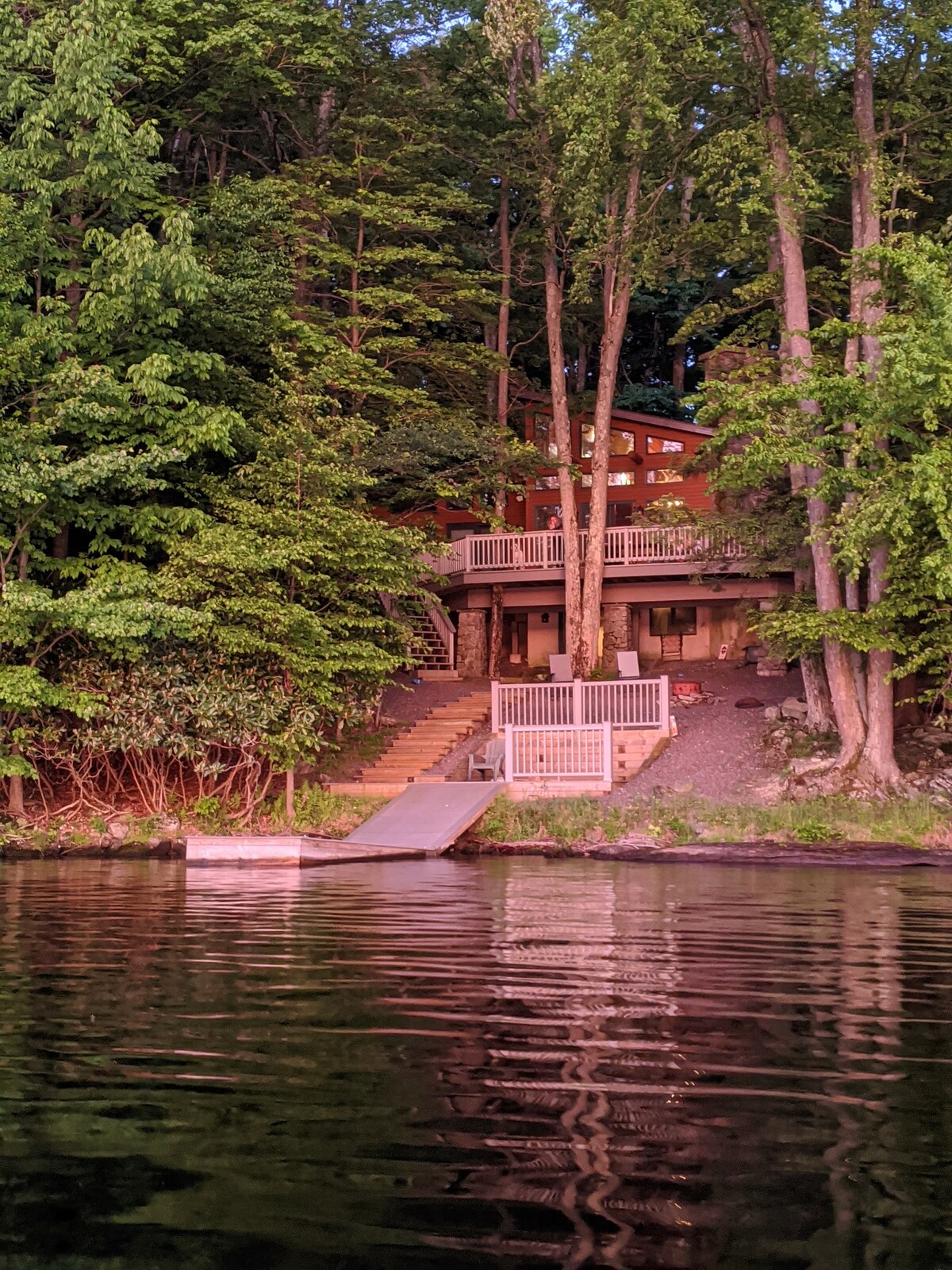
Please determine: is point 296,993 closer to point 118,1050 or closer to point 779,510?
point 118,1050

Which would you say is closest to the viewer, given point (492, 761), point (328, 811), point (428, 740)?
point (328, 811)

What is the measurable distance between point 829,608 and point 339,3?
22.0 m

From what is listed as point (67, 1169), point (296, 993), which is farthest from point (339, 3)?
point (67, 1169)

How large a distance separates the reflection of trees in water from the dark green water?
1 cm

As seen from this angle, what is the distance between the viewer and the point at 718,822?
20766 mm

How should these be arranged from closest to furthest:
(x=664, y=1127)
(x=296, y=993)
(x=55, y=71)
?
1. (x=664, y=1127)
2. (x=296, y=993)
3. (x=55, y=71)

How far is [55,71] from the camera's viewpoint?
72.7 ft

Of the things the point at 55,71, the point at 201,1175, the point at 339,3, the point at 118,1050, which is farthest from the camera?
the point at 339,3

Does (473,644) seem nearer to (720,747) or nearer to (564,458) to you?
(564,458)

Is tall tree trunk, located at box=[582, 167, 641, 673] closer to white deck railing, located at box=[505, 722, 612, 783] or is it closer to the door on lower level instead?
white deck railing, located at box=[505, 722, 612, 783]

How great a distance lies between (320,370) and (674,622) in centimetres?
1425

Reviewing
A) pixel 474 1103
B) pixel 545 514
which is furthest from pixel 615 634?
pixel 474 1103

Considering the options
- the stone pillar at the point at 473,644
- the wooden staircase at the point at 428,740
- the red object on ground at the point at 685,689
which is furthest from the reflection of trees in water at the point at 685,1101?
the stone pillar at the point at 473,644

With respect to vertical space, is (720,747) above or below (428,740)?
below
